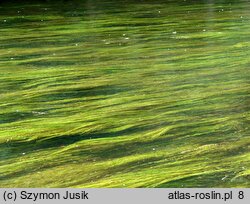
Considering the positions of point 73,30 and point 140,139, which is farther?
point 73,30

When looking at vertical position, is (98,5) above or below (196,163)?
above

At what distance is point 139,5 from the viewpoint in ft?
12.1

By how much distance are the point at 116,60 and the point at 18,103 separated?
0.61 meters

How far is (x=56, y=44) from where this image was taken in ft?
9.63

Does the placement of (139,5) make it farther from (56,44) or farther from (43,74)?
(43,74)

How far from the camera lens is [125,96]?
2.30 metres

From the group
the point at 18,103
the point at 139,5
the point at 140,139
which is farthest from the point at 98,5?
the point at 140,139

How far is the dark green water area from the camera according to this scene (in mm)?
1758

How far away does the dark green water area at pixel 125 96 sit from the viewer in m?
1.76

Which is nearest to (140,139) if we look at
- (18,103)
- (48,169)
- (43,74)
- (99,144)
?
(99,144)

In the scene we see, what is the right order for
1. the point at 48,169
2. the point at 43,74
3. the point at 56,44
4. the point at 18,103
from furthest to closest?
the point at 56,44
the point at 43,74
the point at 18,103
the point at 48,169

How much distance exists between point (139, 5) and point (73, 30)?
68 cm
